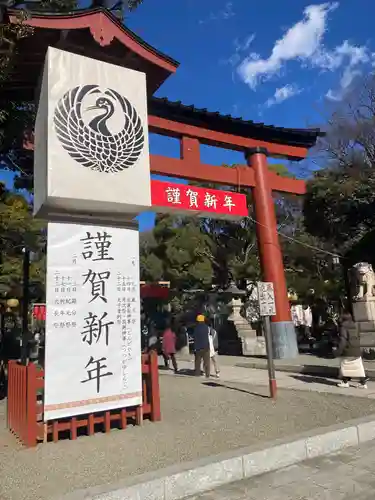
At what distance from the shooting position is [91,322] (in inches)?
223

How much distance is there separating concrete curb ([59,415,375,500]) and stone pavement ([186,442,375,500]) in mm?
101

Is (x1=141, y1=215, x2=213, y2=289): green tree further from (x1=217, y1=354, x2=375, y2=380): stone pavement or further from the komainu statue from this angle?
the komainu statue

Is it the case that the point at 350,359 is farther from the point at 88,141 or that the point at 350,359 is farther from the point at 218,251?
the point at 218,251

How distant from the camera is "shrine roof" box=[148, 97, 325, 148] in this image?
39.9 ft

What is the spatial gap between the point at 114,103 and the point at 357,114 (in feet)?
49.1

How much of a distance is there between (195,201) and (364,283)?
661 cm

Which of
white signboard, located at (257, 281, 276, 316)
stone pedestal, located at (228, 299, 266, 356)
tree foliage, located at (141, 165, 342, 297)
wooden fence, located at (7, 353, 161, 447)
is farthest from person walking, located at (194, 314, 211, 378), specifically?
tree foliage, located at (141, 165, 342, 297)

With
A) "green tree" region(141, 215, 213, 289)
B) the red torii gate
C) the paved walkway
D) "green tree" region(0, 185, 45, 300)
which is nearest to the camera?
the paved walkway

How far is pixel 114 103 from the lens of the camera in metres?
6.42

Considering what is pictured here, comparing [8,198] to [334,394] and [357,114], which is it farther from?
[357,114]

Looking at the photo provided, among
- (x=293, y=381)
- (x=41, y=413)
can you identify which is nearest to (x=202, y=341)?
(x=293, y=381)

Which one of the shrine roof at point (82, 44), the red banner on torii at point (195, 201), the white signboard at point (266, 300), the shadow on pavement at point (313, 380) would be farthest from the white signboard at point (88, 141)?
the shadow on pavement at point (313, 380)

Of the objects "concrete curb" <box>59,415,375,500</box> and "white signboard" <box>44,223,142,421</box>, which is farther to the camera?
"white signboard" <box>44,223,142,421</box>

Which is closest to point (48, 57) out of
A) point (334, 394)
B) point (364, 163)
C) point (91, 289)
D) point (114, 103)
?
point (114, 103)
